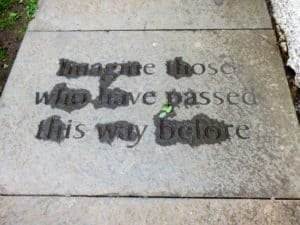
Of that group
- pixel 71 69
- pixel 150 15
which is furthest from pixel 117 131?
pixel 150 15

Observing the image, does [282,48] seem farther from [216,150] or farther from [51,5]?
[51,5]

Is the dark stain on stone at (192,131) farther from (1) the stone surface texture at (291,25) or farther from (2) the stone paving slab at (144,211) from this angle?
(1) the stone surface texture at (291,25)

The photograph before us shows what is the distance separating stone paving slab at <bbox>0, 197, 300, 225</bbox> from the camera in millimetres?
2373

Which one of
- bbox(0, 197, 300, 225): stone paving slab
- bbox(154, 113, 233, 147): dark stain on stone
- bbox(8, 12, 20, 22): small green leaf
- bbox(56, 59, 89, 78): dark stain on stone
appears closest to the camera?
bbox(0, 197, 300, 225): stone paving slab

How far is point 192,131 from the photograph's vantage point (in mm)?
2775

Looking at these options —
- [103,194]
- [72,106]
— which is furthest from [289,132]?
[72,106]

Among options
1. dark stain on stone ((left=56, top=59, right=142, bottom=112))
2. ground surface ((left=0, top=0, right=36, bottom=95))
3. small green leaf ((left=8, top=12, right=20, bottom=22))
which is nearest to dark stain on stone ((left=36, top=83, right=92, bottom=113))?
dark stain on stone ((left=56, top=59, right=142, bottom=112))

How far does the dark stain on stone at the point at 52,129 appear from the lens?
2.78m

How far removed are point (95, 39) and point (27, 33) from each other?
564 millimetres

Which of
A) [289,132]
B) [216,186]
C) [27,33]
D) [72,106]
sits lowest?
[216,186]

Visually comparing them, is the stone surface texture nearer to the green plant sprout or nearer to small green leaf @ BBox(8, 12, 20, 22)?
the green plant sprout

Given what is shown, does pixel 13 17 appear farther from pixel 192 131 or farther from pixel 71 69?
pixel 192 131

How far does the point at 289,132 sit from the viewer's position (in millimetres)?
2738

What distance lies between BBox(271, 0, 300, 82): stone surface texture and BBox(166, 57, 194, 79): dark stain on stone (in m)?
0.72
